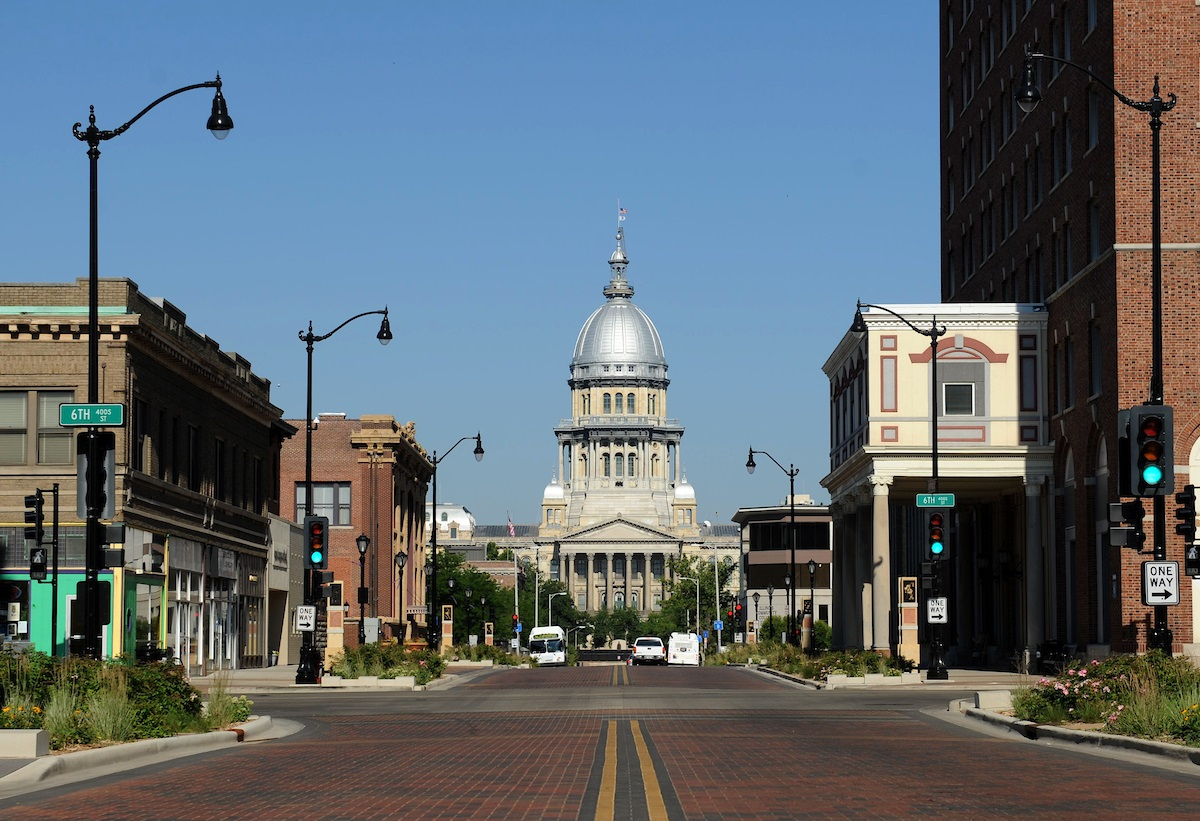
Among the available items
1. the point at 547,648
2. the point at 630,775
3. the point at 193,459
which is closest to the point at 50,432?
the point at 193,459

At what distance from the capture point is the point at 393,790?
18.0m

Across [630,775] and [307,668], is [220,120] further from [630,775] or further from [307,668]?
[307,668]

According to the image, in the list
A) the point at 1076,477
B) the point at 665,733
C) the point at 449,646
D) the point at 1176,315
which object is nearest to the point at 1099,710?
the point at 665,733

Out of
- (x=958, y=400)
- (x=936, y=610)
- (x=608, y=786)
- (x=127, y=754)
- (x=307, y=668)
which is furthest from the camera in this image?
(x=958, y=400)

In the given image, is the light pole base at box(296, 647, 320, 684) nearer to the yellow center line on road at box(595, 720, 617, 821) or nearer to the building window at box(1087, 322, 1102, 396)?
the building window at box(1087, 322, 1102, 396)

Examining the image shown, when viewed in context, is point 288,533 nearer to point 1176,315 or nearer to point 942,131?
point 942,131

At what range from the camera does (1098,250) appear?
2012 inches

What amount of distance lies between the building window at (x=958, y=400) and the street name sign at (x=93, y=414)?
36510mm

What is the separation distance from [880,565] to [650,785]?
145 ft

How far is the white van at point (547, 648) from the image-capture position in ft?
301

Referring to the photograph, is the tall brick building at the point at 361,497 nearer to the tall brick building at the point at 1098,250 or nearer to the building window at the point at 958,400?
the tall brick building at the point at 1098,250

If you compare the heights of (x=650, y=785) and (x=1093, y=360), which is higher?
(x=1093, y=360)

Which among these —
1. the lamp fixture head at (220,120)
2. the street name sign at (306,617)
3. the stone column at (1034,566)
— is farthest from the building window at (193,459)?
the lamp fixture head at (220,120)

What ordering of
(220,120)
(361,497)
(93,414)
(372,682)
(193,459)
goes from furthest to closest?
(361,497) → (193,459) → (372,682) → (220,120) → (93,414)
